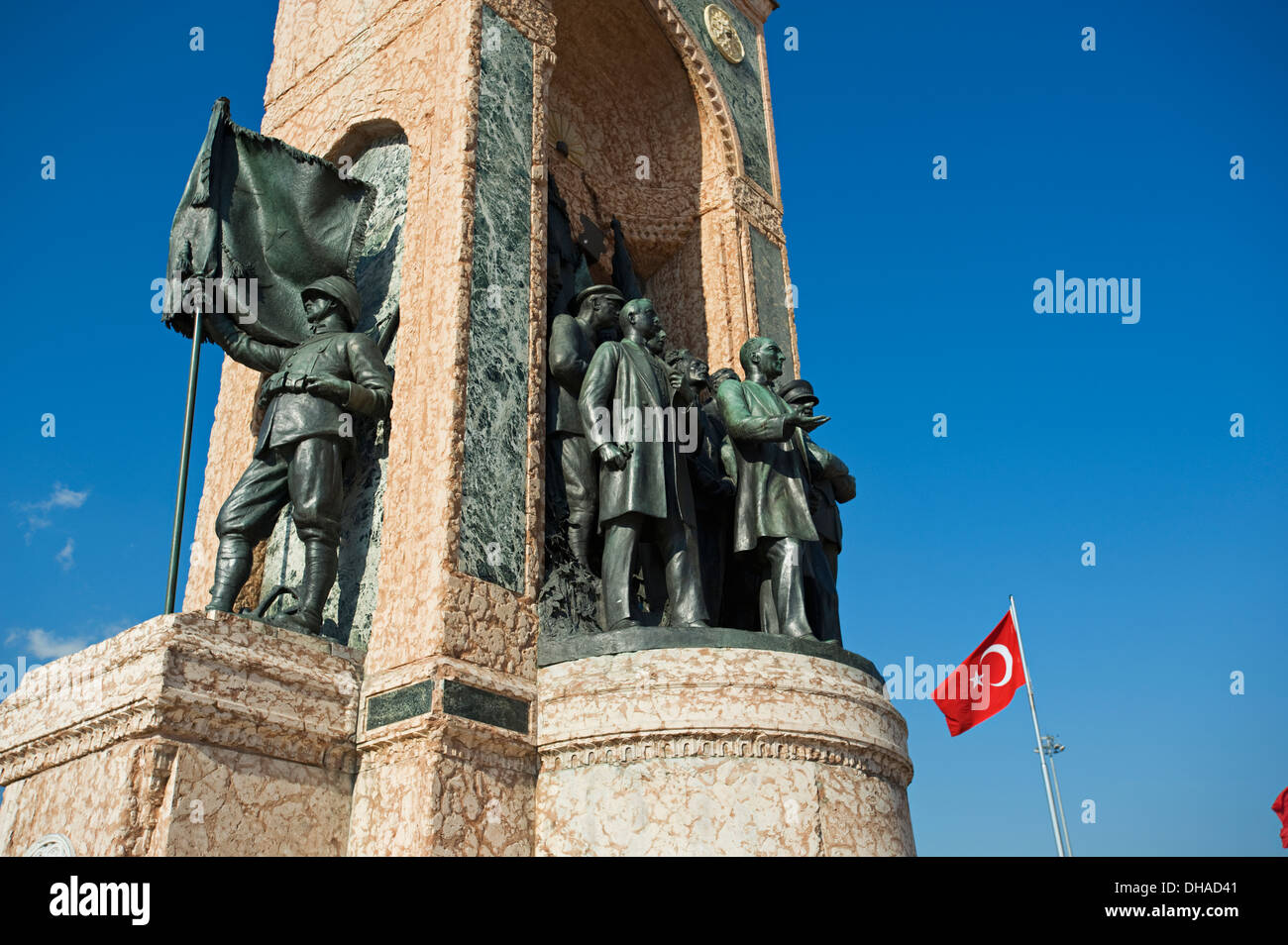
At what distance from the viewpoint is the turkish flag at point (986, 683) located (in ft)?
42.4

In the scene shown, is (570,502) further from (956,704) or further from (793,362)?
(956,704)

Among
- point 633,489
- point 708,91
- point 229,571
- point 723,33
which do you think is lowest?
point 229,571

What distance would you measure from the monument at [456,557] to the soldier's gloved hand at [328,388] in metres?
0.01

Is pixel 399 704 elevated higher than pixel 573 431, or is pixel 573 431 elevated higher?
pixel 573 431

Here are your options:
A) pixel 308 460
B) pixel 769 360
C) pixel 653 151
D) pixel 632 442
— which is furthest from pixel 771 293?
pixel 308 460

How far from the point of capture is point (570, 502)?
780 cm

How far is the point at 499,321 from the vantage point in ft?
24.5

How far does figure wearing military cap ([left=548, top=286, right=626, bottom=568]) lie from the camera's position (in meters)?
7.73

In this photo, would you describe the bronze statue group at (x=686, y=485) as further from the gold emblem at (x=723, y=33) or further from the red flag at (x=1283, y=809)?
the red flag at (x=1283, y=809)

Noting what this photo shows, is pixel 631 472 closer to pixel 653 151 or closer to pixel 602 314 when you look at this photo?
pixel 602 314

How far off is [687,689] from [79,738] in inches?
123

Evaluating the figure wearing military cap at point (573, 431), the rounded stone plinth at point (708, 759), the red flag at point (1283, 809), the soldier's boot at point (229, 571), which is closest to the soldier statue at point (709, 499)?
the figure wearing military cap at point (573, 431)

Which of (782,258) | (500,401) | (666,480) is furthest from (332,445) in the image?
(782,258)

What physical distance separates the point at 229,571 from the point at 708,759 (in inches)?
122
